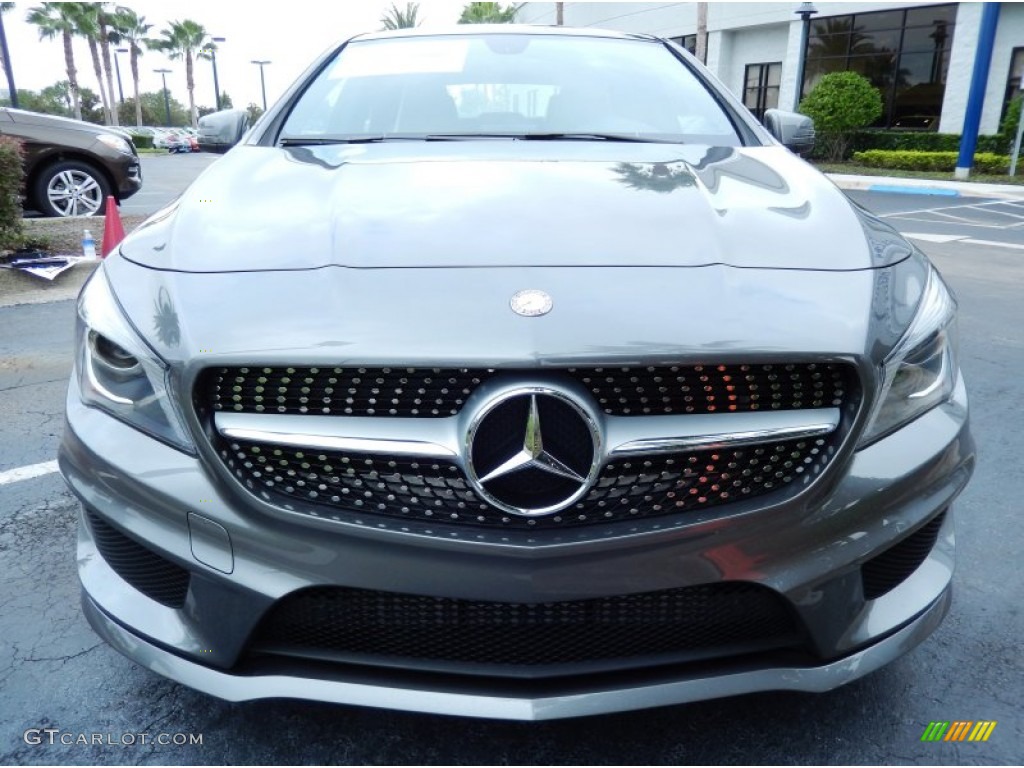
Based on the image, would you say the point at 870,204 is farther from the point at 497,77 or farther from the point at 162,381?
the point at 162,381

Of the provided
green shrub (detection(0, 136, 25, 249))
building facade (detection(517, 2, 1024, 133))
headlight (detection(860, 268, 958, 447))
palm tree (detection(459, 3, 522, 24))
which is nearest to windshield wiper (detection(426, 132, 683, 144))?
headlight (detection(860, 268, 958, 447))

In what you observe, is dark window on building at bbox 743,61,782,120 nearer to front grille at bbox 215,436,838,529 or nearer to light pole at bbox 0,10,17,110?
light pole at bbox 0,10,17,110

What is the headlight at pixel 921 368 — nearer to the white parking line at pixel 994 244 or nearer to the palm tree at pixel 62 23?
the white parking line at pixel 994 244

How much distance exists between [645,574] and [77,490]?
1.08 m

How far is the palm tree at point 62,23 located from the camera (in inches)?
1989

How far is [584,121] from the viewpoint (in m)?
2.65

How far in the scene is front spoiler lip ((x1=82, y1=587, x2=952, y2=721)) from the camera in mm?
1458

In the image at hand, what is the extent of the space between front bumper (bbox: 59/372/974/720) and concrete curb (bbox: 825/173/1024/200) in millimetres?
13389

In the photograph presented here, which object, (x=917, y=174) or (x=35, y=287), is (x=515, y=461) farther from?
(x=917, y=174)

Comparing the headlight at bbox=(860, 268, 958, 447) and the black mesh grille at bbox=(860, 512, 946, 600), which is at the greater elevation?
the headlight at bbox=(860, 268, 958, 447)

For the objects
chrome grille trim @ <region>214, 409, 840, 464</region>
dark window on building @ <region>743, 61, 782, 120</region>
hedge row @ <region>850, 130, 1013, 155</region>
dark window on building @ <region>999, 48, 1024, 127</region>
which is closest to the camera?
chrome grille trim @ <region>214, 409, 840, 464</region>

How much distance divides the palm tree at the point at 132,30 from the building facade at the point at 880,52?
45.5 m

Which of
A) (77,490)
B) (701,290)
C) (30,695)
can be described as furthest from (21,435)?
(701,290)

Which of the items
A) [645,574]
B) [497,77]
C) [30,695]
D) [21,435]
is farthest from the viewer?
[21,435]
